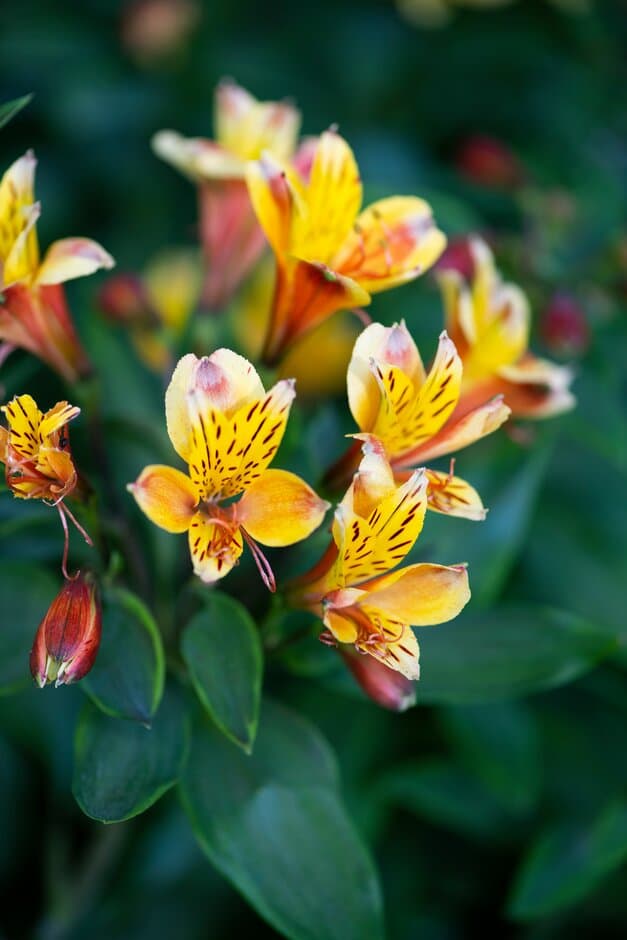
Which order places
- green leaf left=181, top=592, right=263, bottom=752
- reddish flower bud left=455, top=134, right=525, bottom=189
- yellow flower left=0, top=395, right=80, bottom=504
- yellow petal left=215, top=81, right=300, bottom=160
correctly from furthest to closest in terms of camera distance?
1. reddish flower bud left=455, top=134, right=525, bottom=189
2. yellow petal left=215, top=81, right=300, bottom=160
3. green leaf left=181, top=592, right=263, bottom=752
4. yellow flower left=0, top=395, right=80, bottom=504

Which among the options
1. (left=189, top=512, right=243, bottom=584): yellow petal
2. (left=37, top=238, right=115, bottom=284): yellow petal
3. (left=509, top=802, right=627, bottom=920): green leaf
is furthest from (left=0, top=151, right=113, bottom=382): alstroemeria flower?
(left=509, top=802, right=627, bottom=920): green leaf

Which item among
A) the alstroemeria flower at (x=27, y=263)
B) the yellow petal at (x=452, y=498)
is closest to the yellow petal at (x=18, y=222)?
the alstroemeria flower at (x=27, y=263)

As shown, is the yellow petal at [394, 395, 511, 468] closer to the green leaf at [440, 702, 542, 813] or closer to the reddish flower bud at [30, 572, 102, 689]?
the reddish flower bud at [30, 572, 102, 689]

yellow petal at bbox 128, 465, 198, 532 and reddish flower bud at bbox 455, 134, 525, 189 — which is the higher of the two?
yellow petal at bbox 128, 465, 198, 532

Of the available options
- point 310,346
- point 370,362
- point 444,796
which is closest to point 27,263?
point 370,362

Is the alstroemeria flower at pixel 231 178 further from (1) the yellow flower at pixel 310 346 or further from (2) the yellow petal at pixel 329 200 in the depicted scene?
(1) the yellow flower at pixel 310 346
